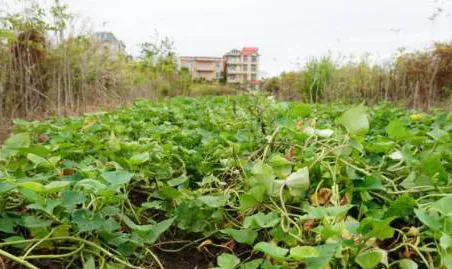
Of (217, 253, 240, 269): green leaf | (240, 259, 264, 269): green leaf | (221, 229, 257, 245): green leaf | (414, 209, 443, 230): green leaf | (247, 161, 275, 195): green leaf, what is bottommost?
(240, 259, 264, 269): green leaf

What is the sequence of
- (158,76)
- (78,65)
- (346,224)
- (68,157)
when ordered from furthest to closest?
1. (158,76)
2. (78,65)
3. (68,157)
4. (346,224)

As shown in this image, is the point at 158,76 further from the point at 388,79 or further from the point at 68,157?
the point at 68,157

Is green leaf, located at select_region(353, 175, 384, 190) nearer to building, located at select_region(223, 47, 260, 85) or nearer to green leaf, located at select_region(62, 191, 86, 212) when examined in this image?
green leaf, located at select_region(62, 191, 86, 212)

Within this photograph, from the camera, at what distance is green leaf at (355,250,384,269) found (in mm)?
679

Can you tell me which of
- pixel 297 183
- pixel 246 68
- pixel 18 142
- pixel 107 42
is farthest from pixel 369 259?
pixel 107 42

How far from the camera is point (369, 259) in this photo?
2.24 ft

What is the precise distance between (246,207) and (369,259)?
0.29 m

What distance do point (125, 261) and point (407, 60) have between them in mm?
8266

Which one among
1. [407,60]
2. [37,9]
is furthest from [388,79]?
[37,9]

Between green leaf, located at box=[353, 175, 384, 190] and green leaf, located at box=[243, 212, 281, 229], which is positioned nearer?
green leaf, located at box=[243, 212, 281, 229]

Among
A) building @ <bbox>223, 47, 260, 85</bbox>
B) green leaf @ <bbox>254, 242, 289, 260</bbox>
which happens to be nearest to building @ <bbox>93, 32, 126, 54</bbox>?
building @ <bbox>223, 47, 260, 85</bbox>

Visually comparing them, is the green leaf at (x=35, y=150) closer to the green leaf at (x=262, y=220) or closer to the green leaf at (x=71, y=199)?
the green leaf at (x=71, y=199)

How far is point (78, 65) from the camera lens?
618 centimetres

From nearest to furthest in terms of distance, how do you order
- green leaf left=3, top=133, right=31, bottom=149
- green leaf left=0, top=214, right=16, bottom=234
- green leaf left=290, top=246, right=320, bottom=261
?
1. green leaf left=290, top=246, right=320, bottom=261
2. green leaf left=0, top=214, right=16, bottom=234
3. green leaf left=3, top=133, right=31, bottom=149
